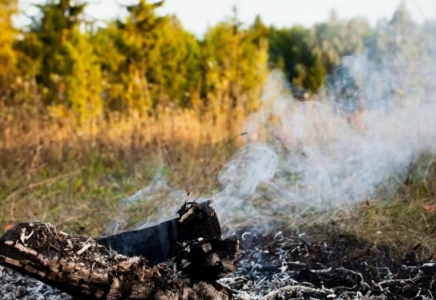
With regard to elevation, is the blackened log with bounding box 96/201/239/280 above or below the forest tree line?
below

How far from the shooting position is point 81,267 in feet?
5.41

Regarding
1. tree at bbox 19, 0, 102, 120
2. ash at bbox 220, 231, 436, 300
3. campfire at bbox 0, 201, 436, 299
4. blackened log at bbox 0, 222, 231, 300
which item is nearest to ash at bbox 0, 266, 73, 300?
campfire at bbox 0, 201, 436, 299

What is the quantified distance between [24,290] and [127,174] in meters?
2.81

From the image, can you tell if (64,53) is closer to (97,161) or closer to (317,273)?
(97,161)

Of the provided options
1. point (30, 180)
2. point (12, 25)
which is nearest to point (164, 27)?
point (12, 25)

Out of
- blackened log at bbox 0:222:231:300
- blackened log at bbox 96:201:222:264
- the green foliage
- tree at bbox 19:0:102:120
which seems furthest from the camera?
tree at bbox 19:0:102:120

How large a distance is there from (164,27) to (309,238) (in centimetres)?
1366

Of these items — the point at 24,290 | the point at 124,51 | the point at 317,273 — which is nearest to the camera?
the point at 24,290

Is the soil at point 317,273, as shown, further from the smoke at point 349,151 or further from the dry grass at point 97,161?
the dry grass at point 97,161

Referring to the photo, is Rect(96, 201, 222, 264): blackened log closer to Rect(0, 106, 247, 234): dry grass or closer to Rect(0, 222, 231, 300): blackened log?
Rect(0, 222, 231, 300): blackened log

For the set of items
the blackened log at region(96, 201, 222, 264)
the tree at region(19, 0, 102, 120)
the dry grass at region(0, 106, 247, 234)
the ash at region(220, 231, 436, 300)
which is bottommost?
the ash at region(220, 231, 436, 300)

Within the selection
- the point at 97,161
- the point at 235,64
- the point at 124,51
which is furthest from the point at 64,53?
the point at 97,161

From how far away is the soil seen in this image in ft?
7.09

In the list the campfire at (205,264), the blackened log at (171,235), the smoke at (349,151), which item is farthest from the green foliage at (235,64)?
the blackened log at (171,235)
